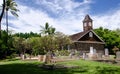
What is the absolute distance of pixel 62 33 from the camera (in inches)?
1863

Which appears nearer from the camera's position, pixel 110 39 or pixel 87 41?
pixel 87 41

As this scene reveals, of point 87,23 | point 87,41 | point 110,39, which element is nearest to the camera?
point 87,41

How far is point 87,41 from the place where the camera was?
184 ft

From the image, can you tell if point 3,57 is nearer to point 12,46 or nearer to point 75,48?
point 12,46

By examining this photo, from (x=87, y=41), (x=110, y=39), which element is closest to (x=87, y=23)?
(x=87, y=41)

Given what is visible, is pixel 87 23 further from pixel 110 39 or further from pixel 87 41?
pixel 110 39

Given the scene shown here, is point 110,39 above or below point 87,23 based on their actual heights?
below

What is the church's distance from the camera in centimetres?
5434

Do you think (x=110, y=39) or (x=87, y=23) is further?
(x=110, y=39)

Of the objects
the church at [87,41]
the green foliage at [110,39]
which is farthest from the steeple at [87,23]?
the green foliage at [110,39]

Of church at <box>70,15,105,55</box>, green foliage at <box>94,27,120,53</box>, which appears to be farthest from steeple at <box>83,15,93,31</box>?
green foliage at <box>94,27,120,53</box>

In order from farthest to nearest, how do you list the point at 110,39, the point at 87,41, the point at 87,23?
the point at 110,39 → the point at 87,23 → the point at 87,41

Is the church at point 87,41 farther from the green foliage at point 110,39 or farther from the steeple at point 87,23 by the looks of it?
the green foliage at point 110,39

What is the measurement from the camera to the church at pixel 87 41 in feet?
178
